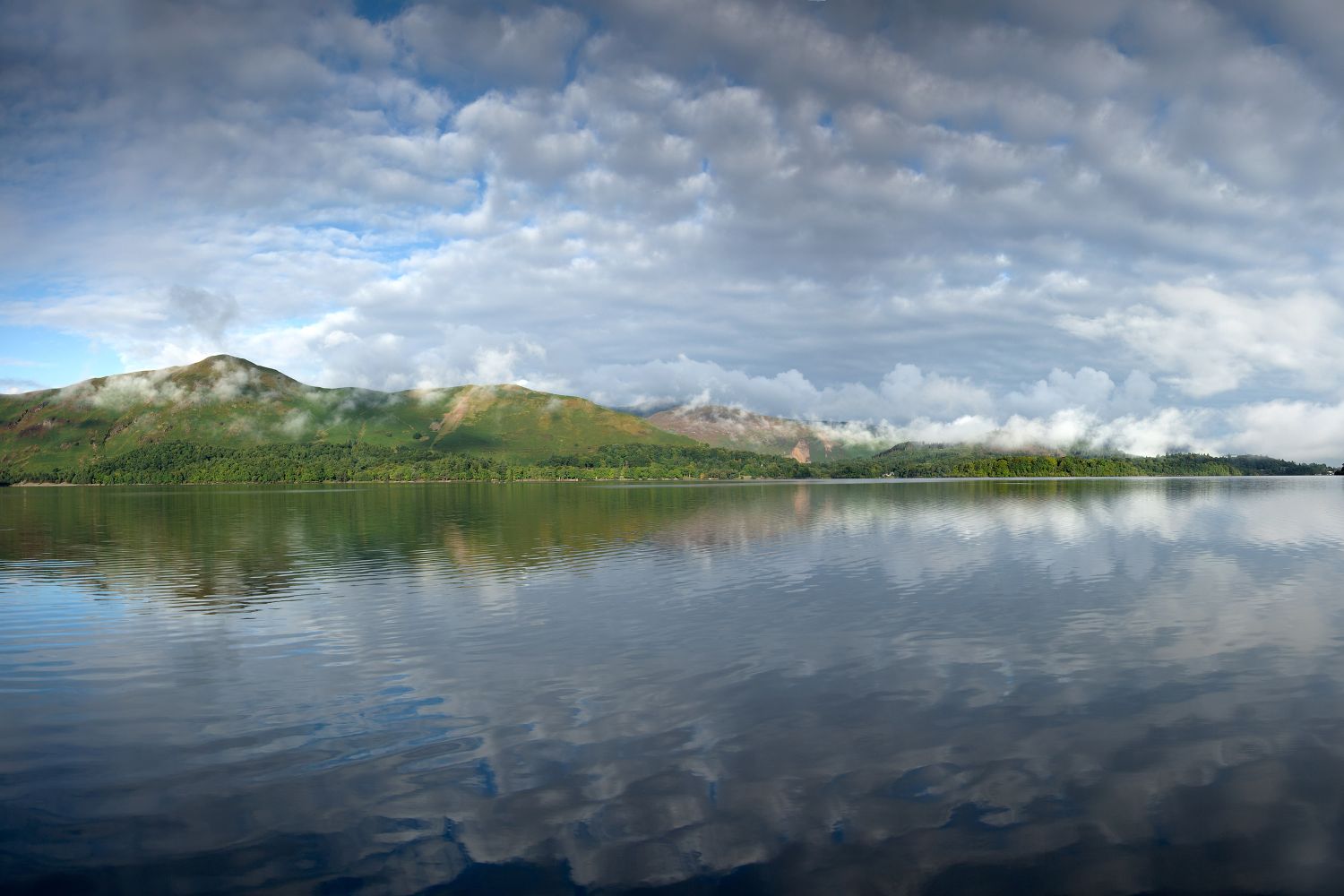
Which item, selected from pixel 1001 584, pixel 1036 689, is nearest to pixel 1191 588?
pixel 1001 584

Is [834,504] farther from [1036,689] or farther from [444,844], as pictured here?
[444,844]

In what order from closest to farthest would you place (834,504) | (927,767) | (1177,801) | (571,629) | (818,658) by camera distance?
(1177,801)
(927,767)
(818,658)
(571,629)
(834,504)

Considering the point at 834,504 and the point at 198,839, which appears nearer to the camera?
the point at 198,839

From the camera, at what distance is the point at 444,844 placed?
1458 cm

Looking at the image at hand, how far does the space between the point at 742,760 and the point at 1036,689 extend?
1098 centimetres

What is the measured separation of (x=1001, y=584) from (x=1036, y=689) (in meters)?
21.9

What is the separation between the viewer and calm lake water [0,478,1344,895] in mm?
13961

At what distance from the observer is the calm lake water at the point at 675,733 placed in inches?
550

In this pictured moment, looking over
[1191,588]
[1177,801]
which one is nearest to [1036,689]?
[1177,801]

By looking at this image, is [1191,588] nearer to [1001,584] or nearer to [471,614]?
[1001,584]

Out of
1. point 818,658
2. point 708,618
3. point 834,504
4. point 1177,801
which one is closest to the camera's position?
point 1177,801

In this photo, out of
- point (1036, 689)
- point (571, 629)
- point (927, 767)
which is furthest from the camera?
point (571, 629)

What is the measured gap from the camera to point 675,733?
20359 millimetres

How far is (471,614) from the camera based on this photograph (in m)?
36.2
